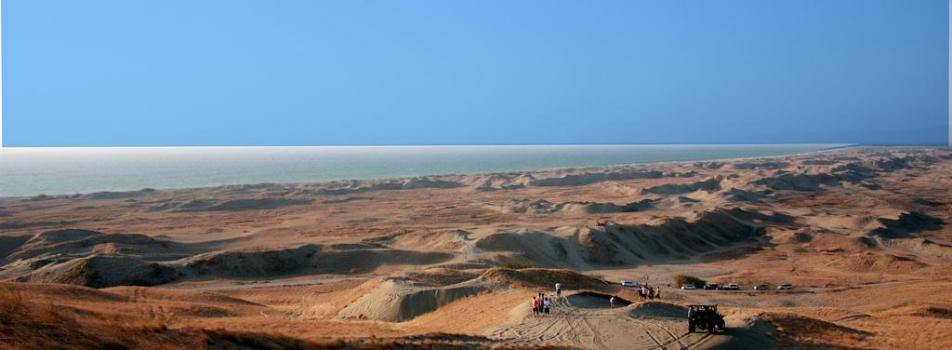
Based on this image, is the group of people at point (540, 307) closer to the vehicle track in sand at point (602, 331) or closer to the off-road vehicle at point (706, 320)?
the vehicle track in sand at point (602, 331)

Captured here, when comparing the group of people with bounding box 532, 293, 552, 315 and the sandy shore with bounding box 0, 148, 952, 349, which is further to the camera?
the group of people with bounding box 532, 293, 552, 315

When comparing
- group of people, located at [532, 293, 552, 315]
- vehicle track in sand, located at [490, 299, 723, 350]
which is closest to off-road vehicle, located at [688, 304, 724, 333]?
vehicle track in sand, located at [490, 299, 723, 350]

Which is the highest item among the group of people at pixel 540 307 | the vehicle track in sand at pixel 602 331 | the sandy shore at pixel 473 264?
the group of people at pixel 540 307

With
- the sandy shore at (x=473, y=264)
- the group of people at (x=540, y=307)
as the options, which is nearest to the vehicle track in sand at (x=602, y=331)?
the sandy shore at (x=473, y=264)

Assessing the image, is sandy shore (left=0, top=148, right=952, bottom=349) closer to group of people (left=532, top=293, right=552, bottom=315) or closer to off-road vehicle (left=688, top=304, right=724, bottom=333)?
group of people (left=532, top=293, right=552, bottom=315)

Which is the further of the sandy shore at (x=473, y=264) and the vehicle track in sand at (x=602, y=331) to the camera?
the sandy shore at (x=473, y=264)

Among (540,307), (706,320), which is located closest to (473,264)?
(540,307)

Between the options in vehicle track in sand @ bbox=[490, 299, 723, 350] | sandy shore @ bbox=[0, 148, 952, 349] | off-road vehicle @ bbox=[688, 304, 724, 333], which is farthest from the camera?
sandy shore @ bbox=[0, 148, 952, 349]

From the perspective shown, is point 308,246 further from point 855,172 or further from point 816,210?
point 855,172

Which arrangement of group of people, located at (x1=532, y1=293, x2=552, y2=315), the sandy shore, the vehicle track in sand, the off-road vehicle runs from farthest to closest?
group of people, located at (x1=532, y1=293, x2=552, y2=315), the sandy shore, the off-road vehicle, the vehicle track in sand
